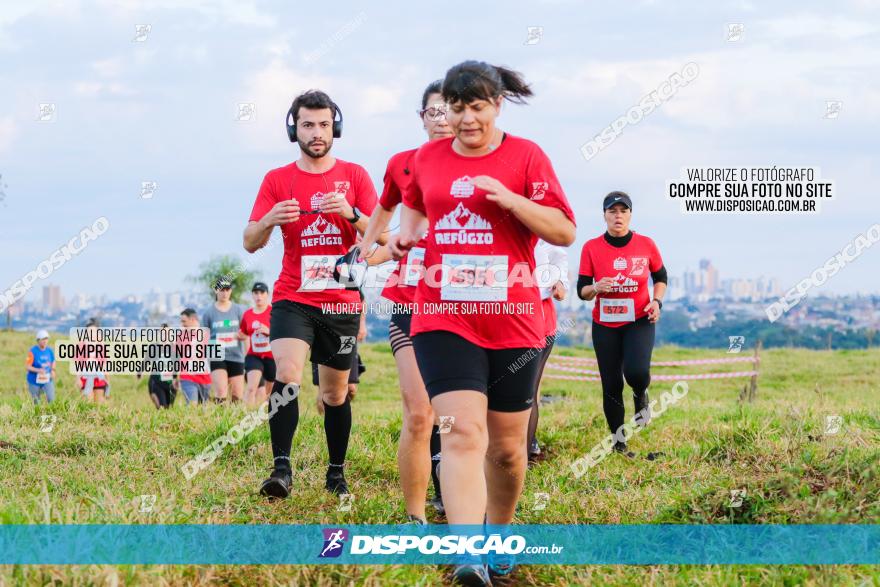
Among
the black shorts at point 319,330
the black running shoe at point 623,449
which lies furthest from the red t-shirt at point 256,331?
the black shorts at point 319,330

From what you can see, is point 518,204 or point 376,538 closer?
point 518,204

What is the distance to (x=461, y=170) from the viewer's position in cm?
443

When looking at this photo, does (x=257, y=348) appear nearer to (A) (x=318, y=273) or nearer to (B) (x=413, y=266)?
(A) (x=318, y=273)

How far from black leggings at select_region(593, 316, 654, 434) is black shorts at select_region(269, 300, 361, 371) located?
A: 9.36 feet

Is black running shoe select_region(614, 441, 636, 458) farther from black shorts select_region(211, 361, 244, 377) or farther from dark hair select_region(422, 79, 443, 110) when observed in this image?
black shorts select_region(211, 361, 244, 377)

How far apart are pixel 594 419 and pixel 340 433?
11.6 ft

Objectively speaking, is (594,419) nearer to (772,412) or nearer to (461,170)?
(772,412)

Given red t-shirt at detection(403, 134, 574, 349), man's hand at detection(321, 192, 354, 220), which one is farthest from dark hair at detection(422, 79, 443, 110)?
red t-shirt at detection(403, 134, 574, 349)

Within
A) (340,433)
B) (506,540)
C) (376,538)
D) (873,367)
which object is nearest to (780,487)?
(506,540)

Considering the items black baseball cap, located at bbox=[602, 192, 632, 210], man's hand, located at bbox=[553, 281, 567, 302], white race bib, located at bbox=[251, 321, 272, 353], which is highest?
black baseball cap, located at bbox=[602, 192, 632, 210]

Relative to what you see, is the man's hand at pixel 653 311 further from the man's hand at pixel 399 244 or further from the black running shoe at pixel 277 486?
the man's hand at pixel 399 244

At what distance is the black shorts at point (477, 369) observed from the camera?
4.35m

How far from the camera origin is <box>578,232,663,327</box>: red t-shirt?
337 inches

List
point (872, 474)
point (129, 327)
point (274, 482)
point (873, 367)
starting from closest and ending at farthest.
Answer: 1. point (872, 474)
2. point (274, 482)
3. point (129, 327)
4. point (873, 367)
